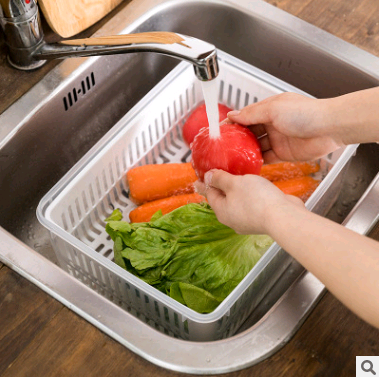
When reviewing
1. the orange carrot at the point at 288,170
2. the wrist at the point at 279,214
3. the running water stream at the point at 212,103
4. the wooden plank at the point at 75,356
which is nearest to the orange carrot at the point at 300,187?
the orange carrot at the point at 288,170

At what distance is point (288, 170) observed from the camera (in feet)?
3.93

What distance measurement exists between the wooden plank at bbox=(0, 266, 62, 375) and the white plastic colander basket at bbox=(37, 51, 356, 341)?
108 mm

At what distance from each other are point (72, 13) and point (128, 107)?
265 mm

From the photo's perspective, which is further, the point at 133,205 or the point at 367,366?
the point at 133,205

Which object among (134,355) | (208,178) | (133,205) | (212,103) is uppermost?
(212,103)

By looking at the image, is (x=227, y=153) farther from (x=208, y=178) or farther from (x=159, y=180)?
(x=159, y=180)

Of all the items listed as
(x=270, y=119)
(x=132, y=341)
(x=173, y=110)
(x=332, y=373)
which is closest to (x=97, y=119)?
(x=173, y=110)

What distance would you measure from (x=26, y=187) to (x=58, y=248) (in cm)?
20

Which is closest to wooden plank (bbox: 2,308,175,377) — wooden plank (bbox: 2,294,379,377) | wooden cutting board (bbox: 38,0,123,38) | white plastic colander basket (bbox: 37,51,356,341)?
wooden plank (bbox: 2,294,379,377)

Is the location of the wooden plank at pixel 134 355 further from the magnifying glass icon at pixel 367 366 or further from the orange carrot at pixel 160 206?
the orange carrot at pixel 160 206

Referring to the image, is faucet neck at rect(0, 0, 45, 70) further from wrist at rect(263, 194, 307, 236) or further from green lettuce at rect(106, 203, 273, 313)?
wrist at rect(263, 194, 307, 236)

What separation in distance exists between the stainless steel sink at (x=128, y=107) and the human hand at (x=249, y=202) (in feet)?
0.52

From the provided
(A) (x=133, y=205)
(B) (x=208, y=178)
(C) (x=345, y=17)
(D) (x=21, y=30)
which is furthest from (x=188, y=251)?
(C) (x=345, y=17)

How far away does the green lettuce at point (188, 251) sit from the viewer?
0.98 m
